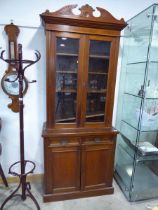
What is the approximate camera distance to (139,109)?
6.71 ft

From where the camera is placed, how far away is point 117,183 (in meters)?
2.45

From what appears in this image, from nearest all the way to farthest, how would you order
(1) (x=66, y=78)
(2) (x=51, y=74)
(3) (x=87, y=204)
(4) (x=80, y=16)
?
(4) (x=80, y=16) < (2) (x=51, y=74) < (1) (x=66, y=78) < (3) (x=87, y=204)

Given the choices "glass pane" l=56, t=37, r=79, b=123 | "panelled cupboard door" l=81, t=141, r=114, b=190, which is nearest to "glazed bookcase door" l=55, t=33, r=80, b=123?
"glass pane" l=56, t=37, r=79, b=123

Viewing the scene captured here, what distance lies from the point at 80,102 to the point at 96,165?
32.2 inches

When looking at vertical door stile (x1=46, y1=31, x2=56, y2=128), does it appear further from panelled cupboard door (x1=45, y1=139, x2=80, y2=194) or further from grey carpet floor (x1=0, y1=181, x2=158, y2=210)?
grey carpet floor (x1=0, y1=181, x2=158, y2=210)

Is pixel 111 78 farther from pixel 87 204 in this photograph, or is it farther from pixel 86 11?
pixel 87 204

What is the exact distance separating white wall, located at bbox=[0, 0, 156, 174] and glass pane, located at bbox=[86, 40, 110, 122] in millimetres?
607

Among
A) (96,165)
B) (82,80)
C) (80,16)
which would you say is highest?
(80,16)

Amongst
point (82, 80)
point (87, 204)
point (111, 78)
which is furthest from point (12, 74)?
point (87, 204)

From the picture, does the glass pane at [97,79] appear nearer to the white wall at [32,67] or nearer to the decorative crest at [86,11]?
the decorative crest at [86,11]

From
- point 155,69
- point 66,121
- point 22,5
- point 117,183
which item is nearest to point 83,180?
point 117,183

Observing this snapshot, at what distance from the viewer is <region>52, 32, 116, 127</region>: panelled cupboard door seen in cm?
185

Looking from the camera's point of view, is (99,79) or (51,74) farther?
(99,79)

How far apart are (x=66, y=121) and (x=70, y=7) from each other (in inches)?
47.5
